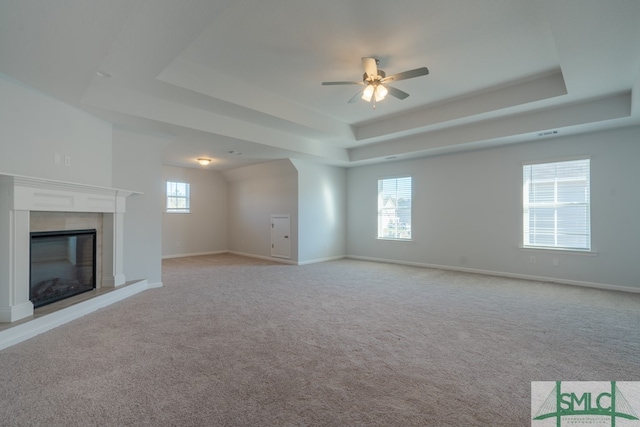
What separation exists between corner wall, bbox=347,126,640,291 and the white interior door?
188 cm

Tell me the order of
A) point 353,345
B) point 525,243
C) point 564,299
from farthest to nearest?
point 525,243 → point 564,299 → point 353,345

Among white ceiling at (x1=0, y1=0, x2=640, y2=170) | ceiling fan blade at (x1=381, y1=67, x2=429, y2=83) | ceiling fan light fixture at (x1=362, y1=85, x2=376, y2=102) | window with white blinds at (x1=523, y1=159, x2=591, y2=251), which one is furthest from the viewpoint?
window with white blinds at (x1=523, y1=159, x2=591, y2=251)

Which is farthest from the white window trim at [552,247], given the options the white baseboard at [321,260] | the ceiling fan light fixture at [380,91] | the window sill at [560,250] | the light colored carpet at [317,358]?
the white baseboard at [321,260]

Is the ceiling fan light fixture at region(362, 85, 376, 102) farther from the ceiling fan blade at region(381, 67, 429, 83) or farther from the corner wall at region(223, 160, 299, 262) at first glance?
the corner wall at region(223, 160, 299, 262)

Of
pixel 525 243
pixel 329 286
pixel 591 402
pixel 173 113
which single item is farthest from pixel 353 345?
pixel 525 243

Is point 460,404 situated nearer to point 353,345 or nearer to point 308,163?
point 353,345

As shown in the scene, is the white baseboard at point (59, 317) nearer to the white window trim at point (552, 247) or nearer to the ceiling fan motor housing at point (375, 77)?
the ceiling fan motor housing at point (375, 77)

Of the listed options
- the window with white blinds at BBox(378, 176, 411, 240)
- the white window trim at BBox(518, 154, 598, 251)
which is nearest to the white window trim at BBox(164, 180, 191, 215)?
the window with white blinds at BBox(378, 176, 411, 240)

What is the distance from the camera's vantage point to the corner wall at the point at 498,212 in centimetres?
475

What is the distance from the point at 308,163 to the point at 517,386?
6.06m

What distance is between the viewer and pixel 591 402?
1.97 metres

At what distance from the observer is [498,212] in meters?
5.91

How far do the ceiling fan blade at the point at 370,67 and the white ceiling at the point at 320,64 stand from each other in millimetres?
137

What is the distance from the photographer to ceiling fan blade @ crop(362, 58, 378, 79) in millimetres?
3512
